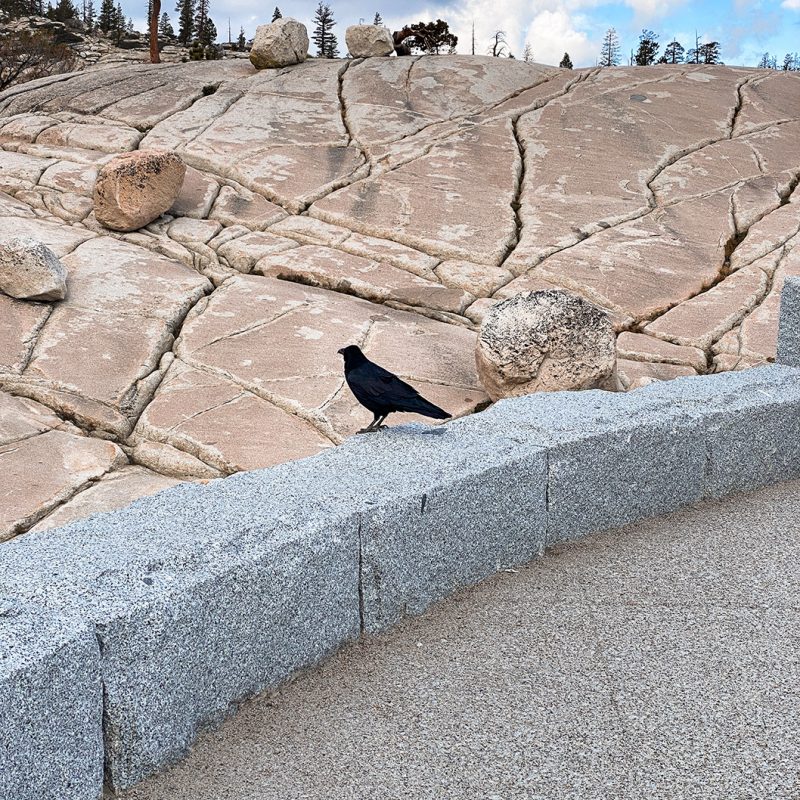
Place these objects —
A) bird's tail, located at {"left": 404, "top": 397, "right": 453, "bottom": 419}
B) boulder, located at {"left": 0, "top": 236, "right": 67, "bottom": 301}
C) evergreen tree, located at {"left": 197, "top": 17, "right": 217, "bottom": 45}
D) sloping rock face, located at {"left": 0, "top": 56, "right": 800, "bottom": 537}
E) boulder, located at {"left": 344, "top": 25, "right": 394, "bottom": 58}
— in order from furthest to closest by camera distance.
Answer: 1. evergreen tree, located at {"left": 197, "top": 17, "right": 217, "bottom": 45}
2. boulder, located at {"left": 344, "top": 25, "right": 394, "bottom": 58}
3. boulder, located at {"left": 0, "top": 236, "right": 67, "bottom": 301}
4. sloping rock face, located at {"left": 0, "top": 56, "right": 800, "bottom": 537}
5. bird's tail, located at {"left": 404, "top": 397, "right": 453, "bottom": 419}

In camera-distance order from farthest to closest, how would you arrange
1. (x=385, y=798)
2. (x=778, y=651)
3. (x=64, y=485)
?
(x=64, y=485) → (x=778, y=651) → (x=385, y=798)

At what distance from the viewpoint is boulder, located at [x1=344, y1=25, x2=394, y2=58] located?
16922mm

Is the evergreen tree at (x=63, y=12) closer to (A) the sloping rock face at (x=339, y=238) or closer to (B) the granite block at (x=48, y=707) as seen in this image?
(A) the sloping rock face at (x=339, y=238)

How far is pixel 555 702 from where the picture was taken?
2.67 m

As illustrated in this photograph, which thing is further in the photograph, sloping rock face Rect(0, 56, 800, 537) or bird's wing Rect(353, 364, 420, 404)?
sloping rock face Rect(0, 56, 800, 537)

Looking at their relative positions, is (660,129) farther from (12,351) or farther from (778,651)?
(778,651)

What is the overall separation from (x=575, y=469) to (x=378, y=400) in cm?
83

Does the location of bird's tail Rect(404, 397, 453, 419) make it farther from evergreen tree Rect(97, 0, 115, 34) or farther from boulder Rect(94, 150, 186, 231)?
evergreen tree Rect(97, 0, 115, 34)

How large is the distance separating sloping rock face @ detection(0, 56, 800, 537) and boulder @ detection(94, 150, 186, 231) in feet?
0.83

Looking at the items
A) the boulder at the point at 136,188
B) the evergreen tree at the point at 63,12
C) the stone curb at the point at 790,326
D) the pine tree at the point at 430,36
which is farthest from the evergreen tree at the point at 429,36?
the evergreen tree at the point at 63,12

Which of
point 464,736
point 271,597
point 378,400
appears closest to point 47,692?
point 271,597

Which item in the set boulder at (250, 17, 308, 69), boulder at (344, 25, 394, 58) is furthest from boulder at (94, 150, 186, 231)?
boulder at (344, 25, 394, 58)

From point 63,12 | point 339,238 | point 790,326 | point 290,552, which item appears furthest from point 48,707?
point 63,12

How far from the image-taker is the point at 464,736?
2.52m
